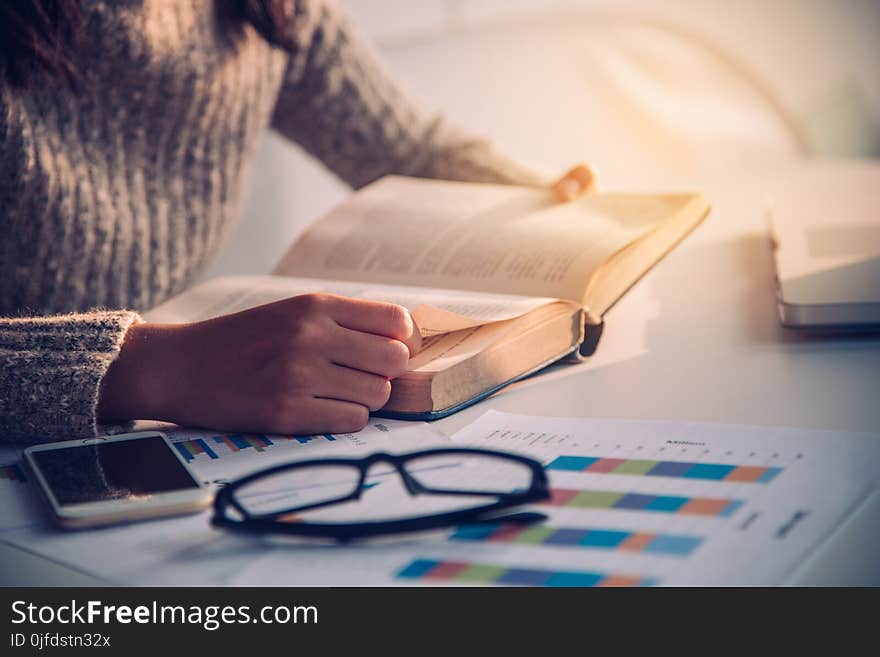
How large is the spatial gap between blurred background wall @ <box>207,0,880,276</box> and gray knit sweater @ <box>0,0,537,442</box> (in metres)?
0.63

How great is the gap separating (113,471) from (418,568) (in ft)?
0.56

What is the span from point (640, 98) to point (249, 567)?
1711 millimetres

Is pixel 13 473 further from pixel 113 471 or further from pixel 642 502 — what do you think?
pixel 642 502

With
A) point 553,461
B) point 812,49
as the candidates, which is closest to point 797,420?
point 553,461

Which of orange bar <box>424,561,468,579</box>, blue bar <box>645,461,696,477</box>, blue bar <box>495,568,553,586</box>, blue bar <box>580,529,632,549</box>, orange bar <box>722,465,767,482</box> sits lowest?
orange bar <box>424,561,468,579</box>

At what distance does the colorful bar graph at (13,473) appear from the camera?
0.45 metres

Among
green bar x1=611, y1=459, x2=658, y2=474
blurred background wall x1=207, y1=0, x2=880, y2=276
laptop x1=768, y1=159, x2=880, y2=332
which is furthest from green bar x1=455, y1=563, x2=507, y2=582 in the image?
blurred background wall x1=207, y1=0, x2=880, y2=276

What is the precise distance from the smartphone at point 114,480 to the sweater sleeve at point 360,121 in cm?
69

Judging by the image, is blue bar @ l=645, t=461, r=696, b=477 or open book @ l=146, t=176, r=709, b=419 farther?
open book @ l=146, t=176, r=709, b=419

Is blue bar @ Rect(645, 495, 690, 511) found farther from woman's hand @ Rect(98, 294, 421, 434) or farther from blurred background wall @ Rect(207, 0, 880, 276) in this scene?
blurred background wall @ Rect(207, 0, 880, 276)

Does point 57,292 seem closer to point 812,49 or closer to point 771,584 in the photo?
point 771,584

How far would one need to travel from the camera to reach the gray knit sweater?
0.53 m

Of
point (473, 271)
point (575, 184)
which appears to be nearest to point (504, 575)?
point (473, 271)

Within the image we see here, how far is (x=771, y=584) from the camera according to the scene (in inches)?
12.1
